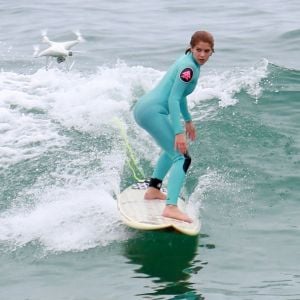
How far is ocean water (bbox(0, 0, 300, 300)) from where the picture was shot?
6.73 metres

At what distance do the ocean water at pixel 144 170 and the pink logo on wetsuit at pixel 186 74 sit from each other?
59.5 inches

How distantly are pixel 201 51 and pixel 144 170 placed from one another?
262 cm

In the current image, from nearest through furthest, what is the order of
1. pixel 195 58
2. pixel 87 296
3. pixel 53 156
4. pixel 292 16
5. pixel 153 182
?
1. pixel 87 296
2. pixel 195 58
3. pixel 153 182
4. pixel 53 156
5. pixel 292 16

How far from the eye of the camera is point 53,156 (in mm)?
9797

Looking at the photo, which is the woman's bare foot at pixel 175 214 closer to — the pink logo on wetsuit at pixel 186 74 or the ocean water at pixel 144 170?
the ocean water at pixel 144 170

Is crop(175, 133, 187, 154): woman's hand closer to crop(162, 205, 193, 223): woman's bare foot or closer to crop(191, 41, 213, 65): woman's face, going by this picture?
crop(162, 205, 193, 223): woman's bare foot

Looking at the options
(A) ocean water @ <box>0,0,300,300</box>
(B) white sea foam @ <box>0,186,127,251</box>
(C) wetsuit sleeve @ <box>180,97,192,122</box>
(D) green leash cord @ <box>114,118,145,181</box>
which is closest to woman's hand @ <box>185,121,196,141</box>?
(C) wetsuit sleeve @ <box>180,97,192,122</box>

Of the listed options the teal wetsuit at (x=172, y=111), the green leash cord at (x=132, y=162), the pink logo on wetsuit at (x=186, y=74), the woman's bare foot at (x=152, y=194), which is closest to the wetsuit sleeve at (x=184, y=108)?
the teal wetsuit at (x=172, y=111)

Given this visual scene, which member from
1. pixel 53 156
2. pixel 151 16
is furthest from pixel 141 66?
pixel 151 16

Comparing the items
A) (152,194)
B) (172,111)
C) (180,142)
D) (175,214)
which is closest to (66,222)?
(152,194)

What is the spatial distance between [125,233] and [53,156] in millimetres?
2432

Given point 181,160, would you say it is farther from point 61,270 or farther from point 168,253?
point 61,270

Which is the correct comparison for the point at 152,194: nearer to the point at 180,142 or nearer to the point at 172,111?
the point at 180,142

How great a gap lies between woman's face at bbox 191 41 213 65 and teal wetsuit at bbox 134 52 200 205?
0.21 feet
